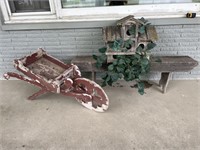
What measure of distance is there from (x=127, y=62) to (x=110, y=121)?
515mm

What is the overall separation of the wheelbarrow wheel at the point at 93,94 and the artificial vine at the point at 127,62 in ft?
0.54

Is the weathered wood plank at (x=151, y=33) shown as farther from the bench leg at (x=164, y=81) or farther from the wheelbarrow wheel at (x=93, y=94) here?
the wheelbarrow wheel at (x=93, y=94)

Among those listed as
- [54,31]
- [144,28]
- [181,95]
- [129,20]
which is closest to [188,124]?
[181,95]

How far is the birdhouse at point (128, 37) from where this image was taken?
167 cm

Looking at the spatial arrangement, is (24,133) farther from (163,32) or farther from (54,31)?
(163,32)

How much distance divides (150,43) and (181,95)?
24.6 inches

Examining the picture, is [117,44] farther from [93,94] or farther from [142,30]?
[93,94]

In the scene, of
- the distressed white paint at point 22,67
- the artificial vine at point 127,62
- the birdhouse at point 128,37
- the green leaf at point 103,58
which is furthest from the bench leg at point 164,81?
the distressed white paint at point 22,67

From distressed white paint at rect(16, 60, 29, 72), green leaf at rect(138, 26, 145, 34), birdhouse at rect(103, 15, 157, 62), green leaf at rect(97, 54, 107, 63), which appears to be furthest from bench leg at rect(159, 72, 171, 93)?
distressed white paint at rect(16, 60, 29, 72)

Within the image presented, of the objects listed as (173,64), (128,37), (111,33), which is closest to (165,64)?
(173,64)

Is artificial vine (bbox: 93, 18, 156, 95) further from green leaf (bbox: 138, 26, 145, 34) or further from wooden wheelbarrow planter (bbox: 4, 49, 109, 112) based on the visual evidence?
wooden wheelbarrow planter (bbox: 4, 49, 109, 112)

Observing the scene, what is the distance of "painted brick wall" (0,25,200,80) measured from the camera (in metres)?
1.94

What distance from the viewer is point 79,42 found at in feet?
6.64

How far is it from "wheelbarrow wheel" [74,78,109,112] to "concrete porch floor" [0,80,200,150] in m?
0.06
